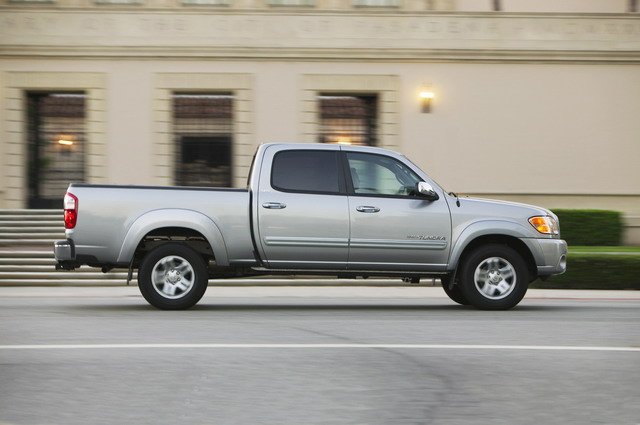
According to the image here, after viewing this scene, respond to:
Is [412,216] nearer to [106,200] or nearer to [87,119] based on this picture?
[106,200]

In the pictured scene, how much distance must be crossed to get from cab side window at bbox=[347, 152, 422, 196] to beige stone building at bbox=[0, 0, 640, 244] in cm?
1128

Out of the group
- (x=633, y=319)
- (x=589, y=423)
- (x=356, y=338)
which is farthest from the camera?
(x=633, y=319)

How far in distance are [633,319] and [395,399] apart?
220 inches

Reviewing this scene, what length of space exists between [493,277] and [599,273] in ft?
18.4

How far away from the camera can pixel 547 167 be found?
22.4 meters

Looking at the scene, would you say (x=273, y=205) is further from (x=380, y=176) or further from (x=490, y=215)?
(x=490, y=215)

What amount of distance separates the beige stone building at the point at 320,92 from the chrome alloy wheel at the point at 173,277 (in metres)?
11.7

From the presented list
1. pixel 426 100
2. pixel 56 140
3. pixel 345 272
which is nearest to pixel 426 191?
pixel 345 272

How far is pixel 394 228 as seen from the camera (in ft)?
34.7

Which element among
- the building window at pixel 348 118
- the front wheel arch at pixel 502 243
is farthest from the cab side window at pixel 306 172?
the building window at pixel 348 118

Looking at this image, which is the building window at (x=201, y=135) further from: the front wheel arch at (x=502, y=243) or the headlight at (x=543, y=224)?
the headlight at (x=543, y=224)

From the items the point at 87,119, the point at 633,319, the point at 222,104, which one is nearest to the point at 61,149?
the point at 87,119

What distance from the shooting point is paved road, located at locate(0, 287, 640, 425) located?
520 cm

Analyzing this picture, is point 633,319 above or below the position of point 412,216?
below
